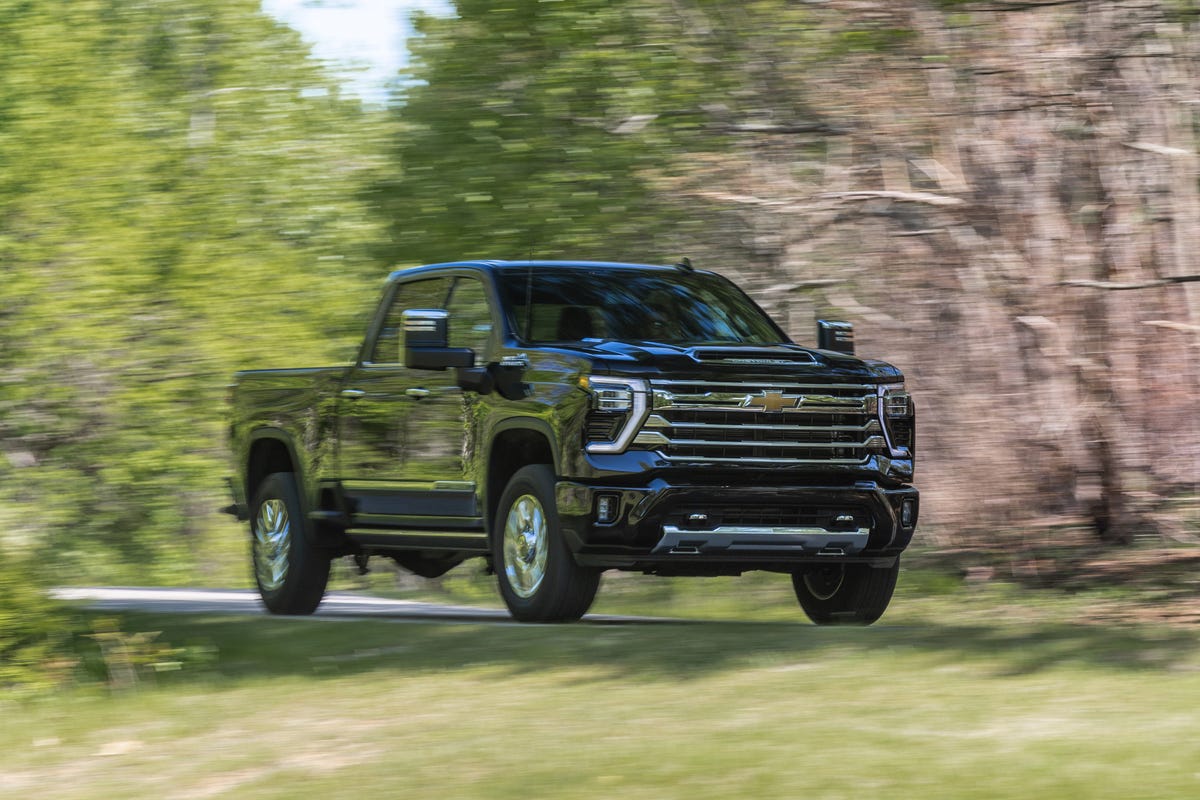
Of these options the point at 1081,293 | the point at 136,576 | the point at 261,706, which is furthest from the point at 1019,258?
the point at 136,576

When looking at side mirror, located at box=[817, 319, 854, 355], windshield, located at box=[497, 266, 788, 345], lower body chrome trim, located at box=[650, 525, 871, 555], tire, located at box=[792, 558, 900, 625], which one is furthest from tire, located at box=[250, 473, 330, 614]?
side mirror, located at box=[817, 319, 854, 355]

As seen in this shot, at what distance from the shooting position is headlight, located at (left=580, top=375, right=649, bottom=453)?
414 inches

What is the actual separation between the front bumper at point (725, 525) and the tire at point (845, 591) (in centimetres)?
66

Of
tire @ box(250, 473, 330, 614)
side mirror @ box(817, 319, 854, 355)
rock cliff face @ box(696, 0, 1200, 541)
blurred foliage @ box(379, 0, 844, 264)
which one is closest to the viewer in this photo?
side mirror @ box(817, 319, 854, 355)

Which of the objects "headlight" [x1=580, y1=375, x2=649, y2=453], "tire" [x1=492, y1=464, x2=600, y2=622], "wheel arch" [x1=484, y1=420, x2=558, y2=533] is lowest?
"tire" [x1=492, y1=464, x2=600, y2=622]

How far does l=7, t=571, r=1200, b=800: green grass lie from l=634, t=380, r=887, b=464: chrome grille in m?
0.97

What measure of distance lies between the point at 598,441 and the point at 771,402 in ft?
3.26

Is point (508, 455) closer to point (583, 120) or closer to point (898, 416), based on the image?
point (898, 416)

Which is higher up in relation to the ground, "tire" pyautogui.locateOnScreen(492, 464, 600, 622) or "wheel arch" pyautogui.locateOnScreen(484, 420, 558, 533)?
"wheel arch" pyautogui.locateOnScreen(484, 420, 558, 533)

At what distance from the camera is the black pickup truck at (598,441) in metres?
10.6

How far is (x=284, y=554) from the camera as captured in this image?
44.5 feet

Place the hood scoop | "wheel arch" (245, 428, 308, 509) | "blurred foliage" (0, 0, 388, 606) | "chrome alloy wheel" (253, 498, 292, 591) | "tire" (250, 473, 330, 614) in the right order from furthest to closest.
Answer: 1. "blurred foliage" (0, 0, 388, 606)
2. "wheel arch" (245, 428, 308, 509)
3. "chrome alloy wheel" (253, 498, 292, 591)
4. "tire" (250, 473, 330, 614)
5. the hood scoop

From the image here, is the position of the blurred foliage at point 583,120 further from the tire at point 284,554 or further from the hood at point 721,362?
the hood at point 721,362

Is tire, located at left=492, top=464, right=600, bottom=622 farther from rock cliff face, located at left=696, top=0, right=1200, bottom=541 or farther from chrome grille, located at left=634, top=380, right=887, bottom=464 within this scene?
rock cliff face, located at left=696, top=0, right=1200, bottom=541
